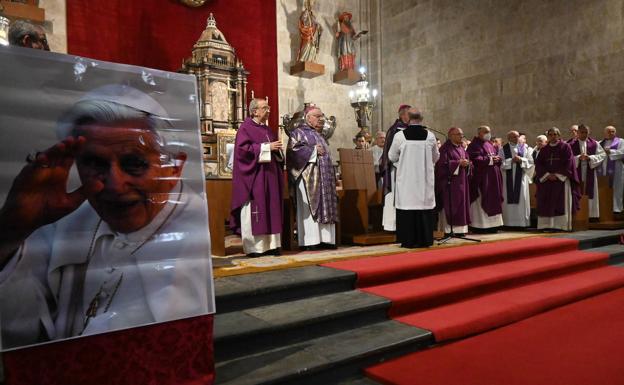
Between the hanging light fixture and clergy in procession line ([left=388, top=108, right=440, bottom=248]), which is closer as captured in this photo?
clergy in procession line ([left=388, top=108, right=440, bottom=248])

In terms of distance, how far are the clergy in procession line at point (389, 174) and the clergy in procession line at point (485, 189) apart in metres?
1.83

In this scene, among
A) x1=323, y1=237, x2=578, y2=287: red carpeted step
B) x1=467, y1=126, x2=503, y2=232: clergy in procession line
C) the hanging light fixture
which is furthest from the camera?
the hanging light fixture

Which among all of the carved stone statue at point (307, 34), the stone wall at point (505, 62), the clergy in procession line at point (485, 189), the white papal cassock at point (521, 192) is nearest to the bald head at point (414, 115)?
the clergy in procession line at point (485, 189)

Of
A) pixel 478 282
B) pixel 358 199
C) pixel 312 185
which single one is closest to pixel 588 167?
pixel 358 199

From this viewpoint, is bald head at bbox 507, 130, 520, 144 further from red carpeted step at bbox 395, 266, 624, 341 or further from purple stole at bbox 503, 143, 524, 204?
red carpeted step at bbox 395, 266, 624, 341

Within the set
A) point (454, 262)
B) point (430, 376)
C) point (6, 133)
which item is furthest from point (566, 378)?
point (6, 133)

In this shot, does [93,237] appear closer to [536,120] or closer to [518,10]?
[536,120]

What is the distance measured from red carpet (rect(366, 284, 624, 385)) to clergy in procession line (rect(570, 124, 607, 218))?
5.65 meters

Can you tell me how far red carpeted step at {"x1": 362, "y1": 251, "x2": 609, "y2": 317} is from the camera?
12.7ft

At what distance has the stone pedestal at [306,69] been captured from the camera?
1140cm

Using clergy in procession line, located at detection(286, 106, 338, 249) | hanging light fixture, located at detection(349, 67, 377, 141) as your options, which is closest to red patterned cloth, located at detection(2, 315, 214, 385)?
clergy in procession line, located at detection(286, 106, 338, 249)

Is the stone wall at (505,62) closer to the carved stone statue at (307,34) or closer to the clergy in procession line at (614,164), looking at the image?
the clergy in procession line at (614,164)

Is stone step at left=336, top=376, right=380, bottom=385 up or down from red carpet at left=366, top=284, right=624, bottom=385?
down

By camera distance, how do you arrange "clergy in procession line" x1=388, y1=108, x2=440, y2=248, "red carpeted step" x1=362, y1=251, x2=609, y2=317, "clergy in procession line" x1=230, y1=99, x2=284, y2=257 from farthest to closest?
"clergy in procession line" x1=388, y1=108, x2=440, y2=248
"clergy in procession line" x1=230, y1=99, x2=284, y2=257
"red carpeted step" x1=362, y1=251, x2=609, y2=317
